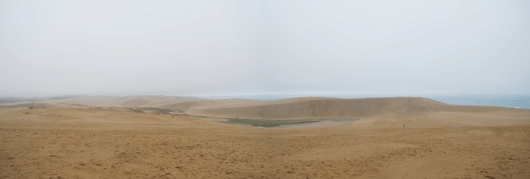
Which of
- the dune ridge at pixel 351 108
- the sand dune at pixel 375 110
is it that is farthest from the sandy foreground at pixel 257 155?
the dune ridge at pixel 351 108

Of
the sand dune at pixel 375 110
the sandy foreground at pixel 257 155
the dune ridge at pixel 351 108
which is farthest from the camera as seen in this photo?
the dune ridge at pixel 351 108

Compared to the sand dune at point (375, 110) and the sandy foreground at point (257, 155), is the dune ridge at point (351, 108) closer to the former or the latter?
the sand dune at point (375, 110)

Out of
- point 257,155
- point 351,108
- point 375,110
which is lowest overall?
point 257,155

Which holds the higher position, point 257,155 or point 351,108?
point 351,108

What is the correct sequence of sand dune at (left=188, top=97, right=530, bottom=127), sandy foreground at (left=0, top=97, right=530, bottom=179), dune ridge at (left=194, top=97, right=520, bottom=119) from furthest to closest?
dune ridge at (left=194, top=97, right=520, bottom=119), sand dune at (left=188, top=97, right=530, bottom=127), sandy foreground at (left=0, top=97, right=530, bottom=179)

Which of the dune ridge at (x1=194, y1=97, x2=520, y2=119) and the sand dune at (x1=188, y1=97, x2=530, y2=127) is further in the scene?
the dune ridge at (x1=194, y1=97, x2=520, y2=119)

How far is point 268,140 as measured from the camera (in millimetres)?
9406

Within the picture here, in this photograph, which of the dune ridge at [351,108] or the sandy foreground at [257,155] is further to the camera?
the dune ridge at [351,108]

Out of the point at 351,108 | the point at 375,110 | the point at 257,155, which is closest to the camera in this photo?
the point at 257,155

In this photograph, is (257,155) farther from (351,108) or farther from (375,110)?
(351,108)

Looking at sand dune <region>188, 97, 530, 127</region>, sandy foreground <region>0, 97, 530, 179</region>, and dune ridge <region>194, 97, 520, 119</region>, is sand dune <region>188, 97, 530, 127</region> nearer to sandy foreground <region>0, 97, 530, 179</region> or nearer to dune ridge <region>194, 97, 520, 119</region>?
dune ridge <region>194, 97, 520, 119</region>

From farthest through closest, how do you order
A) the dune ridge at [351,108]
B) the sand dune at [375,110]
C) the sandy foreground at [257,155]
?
the dune ridge at [351,108]
the sand dune at [375,110]
the sandy foreground at [257,155]

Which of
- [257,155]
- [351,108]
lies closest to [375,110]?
[351,108]

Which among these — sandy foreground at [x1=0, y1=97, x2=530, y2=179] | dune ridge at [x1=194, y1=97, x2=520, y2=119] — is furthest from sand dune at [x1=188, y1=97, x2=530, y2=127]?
sandy foreground at [x1=0, y1=97, x2=530, y2=179]
